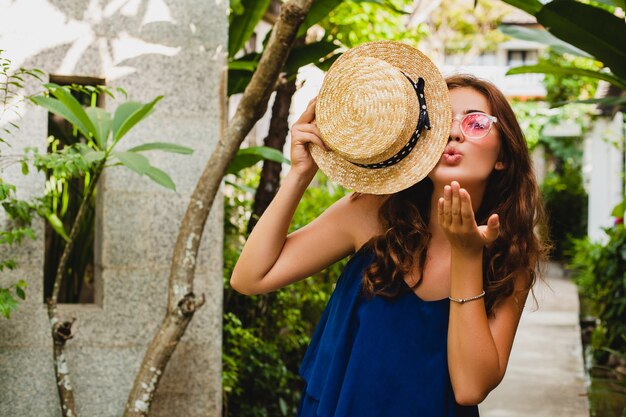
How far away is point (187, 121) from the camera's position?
393 centimetres

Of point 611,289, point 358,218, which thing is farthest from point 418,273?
point 611,289

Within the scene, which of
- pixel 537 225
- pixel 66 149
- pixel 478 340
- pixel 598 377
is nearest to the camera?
pixel 478 340

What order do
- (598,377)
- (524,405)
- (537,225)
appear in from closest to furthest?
(537,225) < (524,405) < (598,377)

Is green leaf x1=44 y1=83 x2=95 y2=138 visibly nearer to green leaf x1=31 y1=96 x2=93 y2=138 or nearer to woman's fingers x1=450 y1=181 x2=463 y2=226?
green leaf x1=31 y1=96 x2=93 y2=138

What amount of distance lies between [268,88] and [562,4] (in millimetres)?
1296

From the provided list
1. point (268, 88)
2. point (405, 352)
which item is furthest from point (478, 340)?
point (268, 88)

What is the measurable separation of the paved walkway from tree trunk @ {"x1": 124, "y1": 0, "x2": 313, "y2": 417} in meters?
1.40

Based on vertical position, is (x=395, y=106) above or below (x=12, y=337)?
above

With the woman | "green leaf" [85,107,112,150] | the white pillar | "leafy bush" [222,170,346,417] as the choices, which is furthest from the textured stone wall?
the white pillar

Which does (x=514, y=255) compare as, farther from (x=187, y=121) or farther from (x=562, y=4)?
(x=187, y=121)

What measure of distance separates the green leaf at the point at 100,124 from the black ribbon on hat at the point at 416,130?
1.50 meters

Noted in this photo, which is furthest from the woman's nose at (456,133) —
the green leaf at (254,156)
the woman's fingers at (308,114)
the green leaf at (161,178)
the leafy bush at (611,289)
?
the leafy bush at (611,289)

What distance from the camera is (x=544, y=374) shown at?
286 inches

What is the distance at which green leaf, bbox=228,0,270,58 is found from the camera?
4.66 metres
